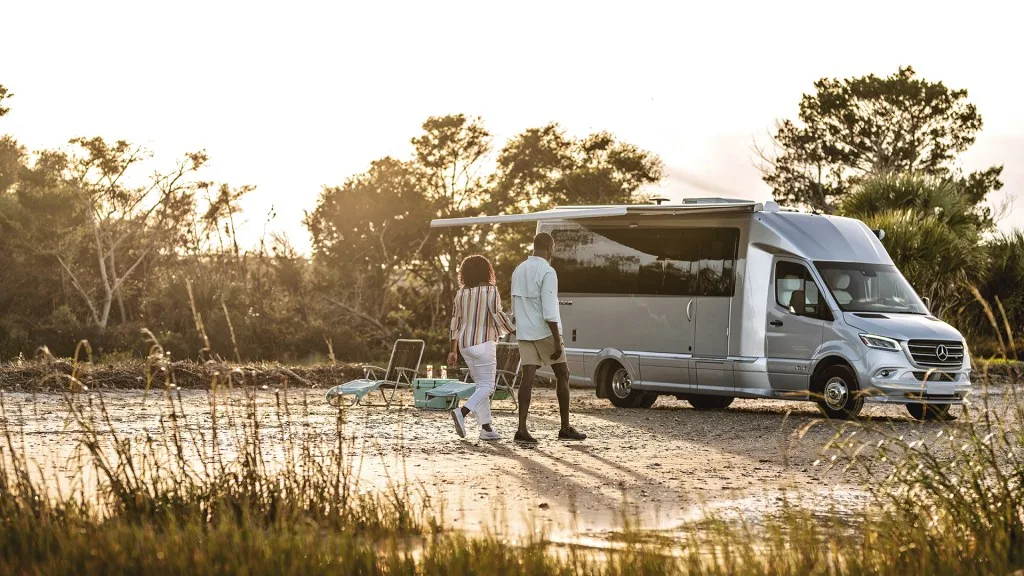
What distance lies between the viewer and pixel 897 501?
6.89 m

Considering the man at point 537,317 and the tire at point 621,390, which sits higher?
the man at point 537,317

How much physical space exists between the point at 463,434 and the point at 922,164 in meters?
45.9

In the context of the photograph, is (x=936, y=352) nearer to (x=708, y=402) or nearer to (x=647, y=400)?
(x=708, y=402)

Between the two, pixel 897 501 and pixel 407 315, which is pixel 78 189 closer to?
pixel 407 315

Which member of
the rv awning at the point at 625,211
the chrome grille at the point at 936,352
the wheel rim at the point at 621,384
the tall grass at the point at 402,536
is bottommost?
the tall grass at the point at 402,536

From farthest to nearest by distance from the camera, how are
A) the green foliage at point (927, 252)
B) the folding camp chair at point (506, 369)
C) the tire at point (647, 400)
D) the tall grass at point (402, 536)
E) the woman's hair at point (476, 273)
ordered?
1. the green foliage at point (927, 252)
2. the tire at point (647, 400)
3. the folding camp chair at point (506, 369)
4. the woman's hair at point (476, 273)
5. the tall grass at point (402, 536)

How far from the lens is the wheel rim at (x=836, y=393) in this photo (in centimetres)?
1660

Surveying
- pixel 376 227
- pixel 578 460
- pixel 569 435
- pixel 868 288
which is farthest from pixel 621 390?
pixel 376 227

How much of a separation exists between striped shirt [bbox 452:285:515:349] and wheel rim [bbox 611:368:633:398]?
5943mm

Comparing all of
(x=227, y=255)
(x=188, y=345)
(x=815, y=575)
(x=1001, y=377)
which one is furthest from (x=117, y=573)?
(x=227, y=255)

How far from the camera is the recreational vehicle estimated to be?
16641mm

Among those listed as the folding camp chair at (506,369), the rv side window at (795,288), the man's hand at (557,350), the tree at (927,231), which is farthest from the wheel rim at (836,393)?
the tree at (927,231)

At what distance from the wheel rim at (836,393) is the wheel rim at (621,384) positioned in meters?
3.06

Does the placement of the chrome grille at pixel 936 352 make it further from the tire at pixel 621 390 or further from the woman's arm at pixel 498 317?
the woman's arm at pixel 498 317
